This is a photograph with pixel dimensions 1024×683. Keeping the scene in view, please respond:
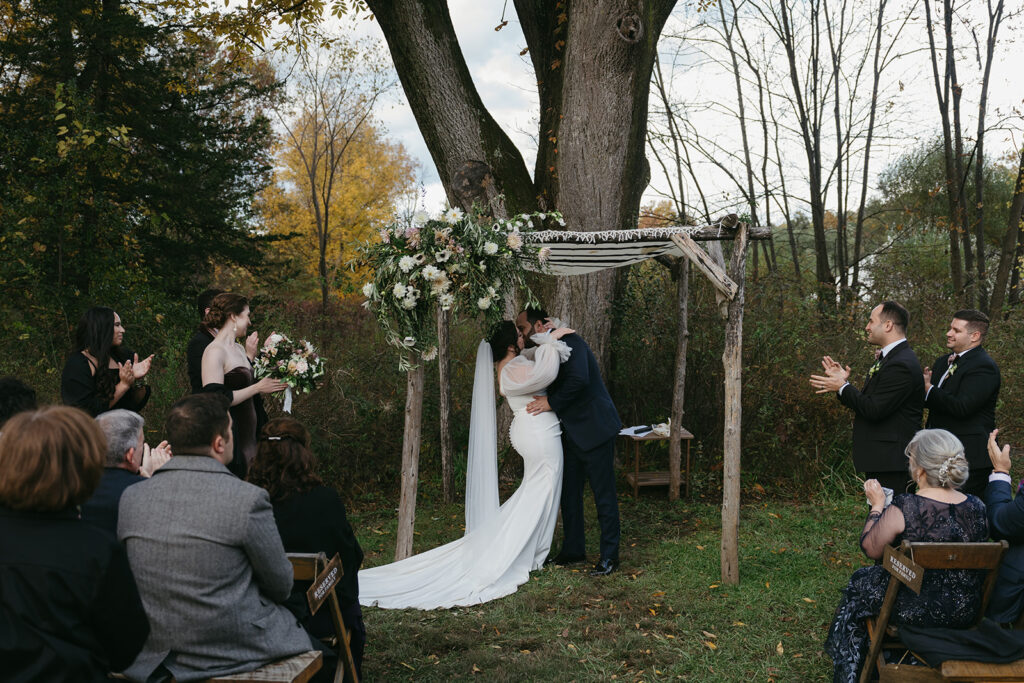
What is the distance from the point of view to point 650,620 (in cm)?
532

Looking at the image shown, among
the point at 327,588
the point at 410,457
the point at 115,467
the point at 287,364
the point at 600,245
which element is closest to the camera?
the point at 115,467

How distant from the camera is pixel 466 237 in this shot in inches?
224

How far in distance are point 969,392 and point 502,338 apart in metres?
3.43

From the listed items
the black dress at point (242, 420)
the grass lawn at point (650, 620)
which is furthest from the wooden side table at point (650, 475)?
the black dress at point (242, 420)

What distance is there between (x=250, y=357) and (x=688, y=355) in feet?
20.1

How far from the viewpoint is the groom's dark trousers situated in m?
6.41

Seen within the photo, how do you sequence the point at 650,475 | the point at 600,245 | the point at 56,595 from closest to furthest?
the point at 56,595
the point at 600,245
the point at 650,475

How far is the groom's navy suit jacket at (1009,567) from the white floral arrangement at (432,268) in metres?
3.22

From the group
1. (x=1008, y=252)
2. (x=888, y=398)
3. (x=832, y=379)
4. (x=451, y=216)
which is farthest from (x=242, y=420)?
(x=1008, y=252)

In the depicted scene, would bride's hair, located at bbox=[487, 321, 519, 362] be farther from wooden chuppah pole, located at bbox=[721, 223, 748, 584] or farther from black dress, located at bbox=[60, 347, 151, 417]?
black dress, located at bbox=[60, 347, 151, 417]

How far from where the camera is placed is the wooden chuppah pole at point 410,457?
615 cm

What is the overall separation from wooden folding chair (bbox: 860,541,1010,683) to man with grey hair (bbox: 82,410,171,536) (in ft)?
10.8

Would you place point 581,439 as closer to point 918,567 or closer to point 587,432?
point 587,432

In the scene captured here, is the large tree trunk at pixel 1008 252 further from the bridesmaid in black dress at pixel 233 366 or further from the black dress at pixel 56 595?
the black dress at pixel 56 595
